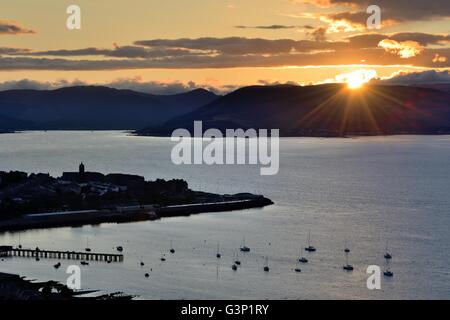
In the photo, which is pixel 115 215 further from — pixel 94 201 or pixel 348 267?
pixel 348 267

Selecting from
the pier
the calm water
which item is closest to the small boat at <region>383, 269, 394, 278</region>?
the calm water

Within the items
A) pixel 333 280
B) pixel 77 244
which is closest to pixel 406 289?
pixel 333 280

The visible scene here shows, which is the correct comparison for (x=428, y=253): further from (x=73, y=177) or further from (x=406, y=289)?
(x=73, y=177)

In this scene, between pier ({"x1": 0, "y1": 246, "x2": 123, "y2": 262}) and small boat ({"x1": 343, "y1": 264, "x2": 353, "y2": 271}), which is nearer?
small boat ({"x1": 343, "y1": 264, "x2": 353, "y2": 271})

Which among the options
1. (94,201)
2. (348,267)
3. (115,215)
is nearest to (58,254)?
(115,215)

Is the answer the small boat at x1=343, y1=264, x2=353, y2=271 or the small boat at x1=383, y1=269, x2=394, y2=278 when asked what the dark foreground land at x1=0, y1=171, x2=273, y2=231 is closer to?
the small boat at x1=343, y1=264, x2=353, y2=271

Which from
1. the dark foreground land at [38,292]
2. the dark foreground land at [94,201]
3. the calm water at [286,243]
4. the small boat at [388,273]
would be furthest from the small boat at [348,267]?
the dark foreground land at [94,201]
